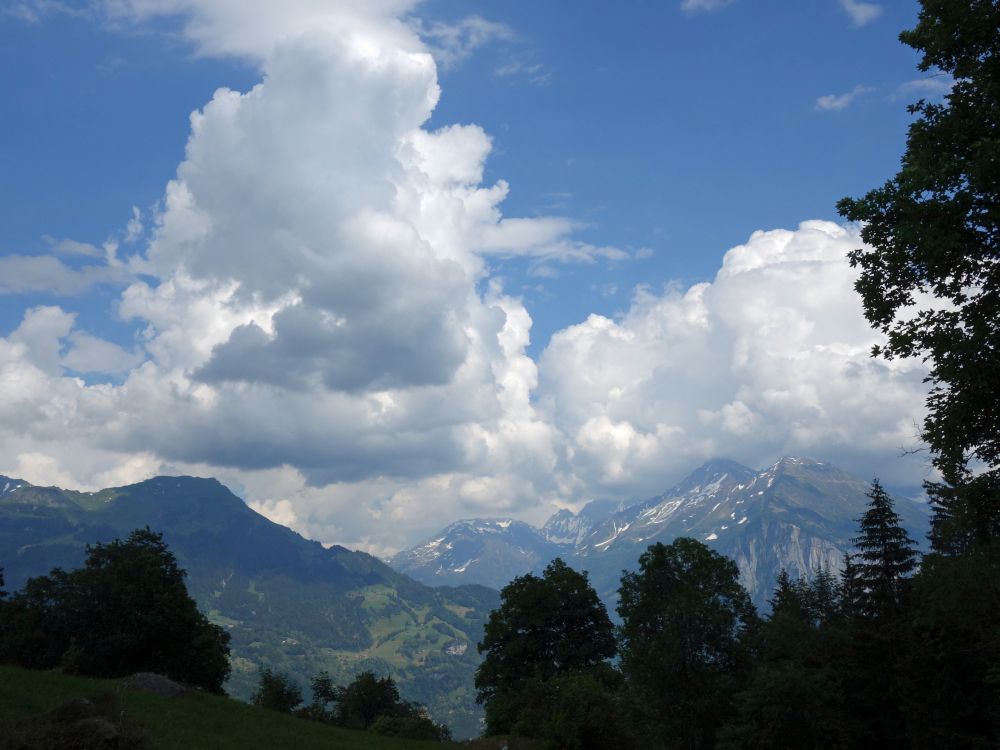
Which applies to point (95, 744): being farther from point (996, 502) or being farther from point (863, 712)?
point (863, 712)

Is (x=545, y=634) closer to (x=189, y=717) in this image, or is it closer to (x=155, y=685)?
(x=155, y=685)

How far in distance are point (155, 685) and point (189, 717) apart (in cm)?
566

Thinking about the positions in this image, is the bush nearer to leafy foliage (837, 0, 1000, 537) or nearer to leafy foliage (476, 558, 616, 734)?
leafy foliage (476, 558, 616, 734)

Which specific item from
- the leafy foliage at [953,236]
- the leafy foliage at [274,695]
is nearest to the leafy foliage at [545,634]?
the leafy foliage at [274,695]

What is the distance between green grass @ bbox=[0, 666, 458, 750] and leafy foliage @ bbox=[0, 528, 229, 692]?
28235 mm

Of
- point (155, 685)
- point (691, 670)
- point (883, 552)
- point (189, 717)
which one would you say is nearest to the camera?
point (189, 717)

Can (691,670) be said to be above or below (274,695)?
above

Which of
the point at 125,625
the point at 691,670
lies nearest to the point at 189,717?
the point at 691,670

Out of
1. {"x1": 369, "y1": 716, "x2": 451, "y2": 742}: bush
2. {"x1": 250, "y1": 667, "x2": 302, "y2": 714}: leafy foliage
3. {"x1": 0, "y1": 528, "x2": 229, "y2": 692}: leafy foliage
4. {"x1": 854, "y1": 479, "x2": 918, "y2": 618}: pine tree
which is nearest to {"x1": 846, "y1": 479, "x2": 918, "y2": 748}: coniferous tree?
{"x1": 854, "y1": 479, "x2": 918, "y2": 618}: pine tree

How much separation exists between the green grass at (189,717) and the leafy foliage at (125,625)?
28235 millimetres

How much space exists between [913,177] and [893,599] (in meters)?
53.7

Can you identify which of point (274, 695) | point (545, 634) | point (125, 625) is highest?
point (125, 625)

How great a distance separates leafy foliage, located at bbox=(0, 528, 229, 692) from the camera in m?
63.6

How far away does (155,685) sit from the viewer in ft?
125
